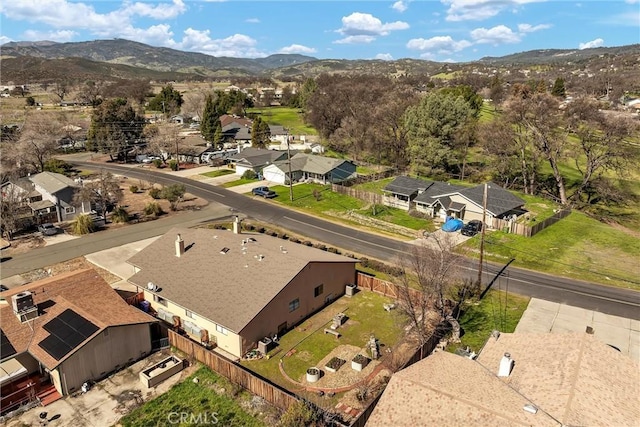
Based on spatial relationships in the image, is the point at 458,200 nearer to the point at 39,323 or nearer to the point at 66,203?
the point at 39,323

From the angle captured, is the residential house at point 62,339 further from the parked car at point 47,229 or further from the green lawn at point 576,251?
the green lawn at point 576,251

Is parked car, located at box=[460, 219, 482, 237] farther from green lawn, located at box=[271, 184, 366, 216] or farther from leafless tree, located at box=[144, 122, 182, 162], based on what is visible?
leafless tree, located at box=[144, 122, 182, 162]

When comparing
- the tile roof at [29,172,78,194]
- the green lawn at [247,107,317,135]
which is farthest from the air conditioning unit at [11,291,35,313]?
the green lawn at [247,107,317,135]

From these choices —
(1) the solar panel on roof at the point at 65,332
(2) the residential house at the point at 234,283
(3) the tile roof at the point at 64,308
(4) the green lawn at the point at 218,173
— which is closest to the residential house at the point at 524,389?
(2) the residential house at the point at 234,283

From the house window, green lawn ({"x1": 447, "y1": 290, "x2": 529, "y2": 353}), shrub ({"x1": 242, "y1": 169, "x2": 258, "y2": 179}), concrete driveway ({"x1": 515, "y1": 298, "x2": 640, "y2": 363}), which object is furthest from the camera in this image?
shrub ({"x1": 242, "y1": 169, "x2": 258, "y2": 179})

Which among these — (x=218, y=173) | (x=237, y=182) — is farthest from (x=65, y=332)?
(x=218, y=173)
